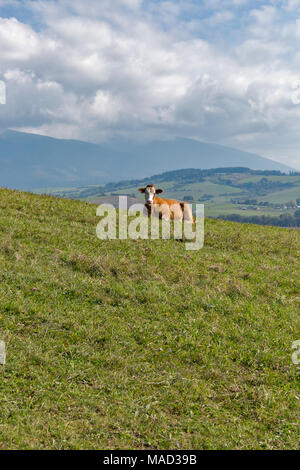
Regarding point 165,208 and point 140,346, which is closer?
point 140,346

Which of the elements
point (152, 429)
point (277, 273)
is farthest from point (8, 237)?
point (277, 273)

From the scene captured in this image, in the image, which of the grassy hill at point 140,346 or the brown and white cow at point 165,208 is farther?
the brown and white cow at point 165,208

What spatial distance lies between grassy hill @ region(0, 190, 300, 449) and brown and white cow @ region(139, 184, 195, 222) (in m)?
6.54

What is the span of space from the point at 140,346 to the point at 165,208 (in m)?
14.4

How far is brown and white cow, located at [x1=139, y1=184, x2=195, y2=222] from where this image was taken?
74.6 feet

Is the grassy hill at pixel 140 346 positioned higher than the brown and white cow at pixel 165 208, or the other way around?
the brown and white cow at pixel 165 208

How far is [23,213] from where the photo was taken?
18547mm

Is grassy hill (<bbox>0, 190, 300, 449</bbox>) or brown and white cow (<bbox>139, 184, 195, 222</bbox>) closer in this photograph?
grassy hill (<bbox>0, 190, 300, 449</bbox>)

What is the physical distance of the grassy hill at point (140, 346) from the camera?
22.1ft

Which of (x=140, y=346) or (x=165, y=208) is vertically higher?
(x=165, y=208)

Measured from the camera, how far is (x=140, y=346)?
9289mm

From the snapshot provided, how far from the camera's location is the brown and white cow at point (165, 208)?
2275cm

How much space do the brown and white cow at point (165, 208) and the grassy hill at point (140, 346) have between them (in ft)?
21.5
